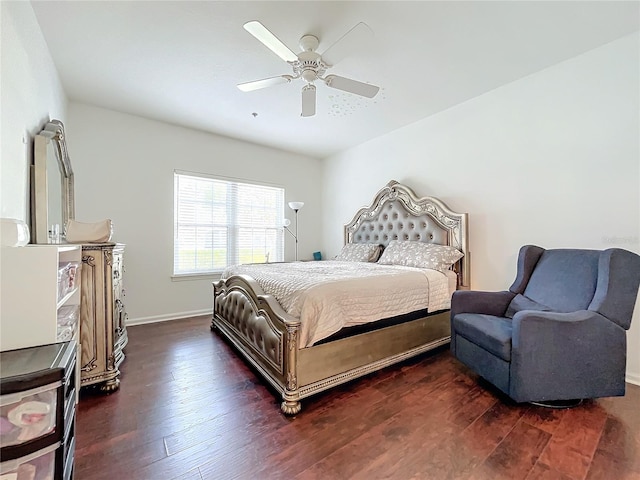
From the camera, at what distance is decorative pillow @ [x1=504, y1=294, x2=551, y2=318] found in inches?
83.6

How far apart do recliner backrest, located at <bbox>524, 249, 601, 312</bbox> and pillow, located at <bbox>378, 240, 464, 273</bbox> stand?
0.70m

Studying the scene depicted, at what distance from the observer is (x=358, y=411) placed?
174 cm

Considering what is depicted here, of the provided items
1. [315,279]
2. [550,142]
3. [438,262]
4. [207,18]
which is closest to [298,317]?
[315,279]

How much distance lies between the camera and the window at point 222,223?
12.9ft

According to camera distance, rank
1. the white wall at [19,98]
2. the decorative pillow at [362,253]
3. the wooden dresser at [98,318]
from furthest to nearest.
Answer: the decorative pillow at [362,253]
the wooden dresser at [98,318]
the white wall at [19,98]

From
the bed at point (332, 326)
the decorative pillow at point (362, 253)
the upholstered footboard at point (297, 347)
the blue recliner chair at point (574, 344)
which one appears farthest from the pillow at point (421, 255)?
the blue recliner chair at point (574, 344)

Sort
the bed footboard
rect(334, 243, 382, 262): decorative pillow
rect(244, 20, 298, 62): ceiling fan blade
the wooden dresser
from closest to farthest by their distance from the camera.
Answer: rect(244, 20, 298, 62): ceiling fan blade
the bed footboard
the wooden dresser
rect(334, 243, 382, 262): decorative pillow

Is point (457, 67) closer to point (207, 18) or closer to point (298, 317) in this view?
point (207, 18)

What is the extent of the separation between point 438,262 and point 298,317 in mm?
1735

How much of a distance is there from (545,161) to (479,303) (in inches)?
58.2

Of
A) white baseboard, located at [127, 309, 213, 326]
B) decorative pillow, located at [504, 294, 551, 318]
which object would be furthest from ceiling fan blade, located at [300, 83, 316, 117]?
white baseboard, located at [127, 309, 213, 326]

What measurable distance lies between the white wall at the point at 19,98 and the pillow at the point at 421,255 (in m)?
3.17

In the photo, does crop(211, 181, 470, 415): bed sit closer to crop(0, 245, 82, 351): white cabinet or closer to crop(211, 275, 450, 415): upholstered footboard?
crop(211, 275, 450, 415): upholstered footboard

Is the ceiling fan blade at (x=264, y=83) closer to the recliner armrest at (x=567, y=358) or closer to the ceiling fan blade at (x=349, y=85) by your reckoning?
the ceiling fan blade at (x=349, y=85)
